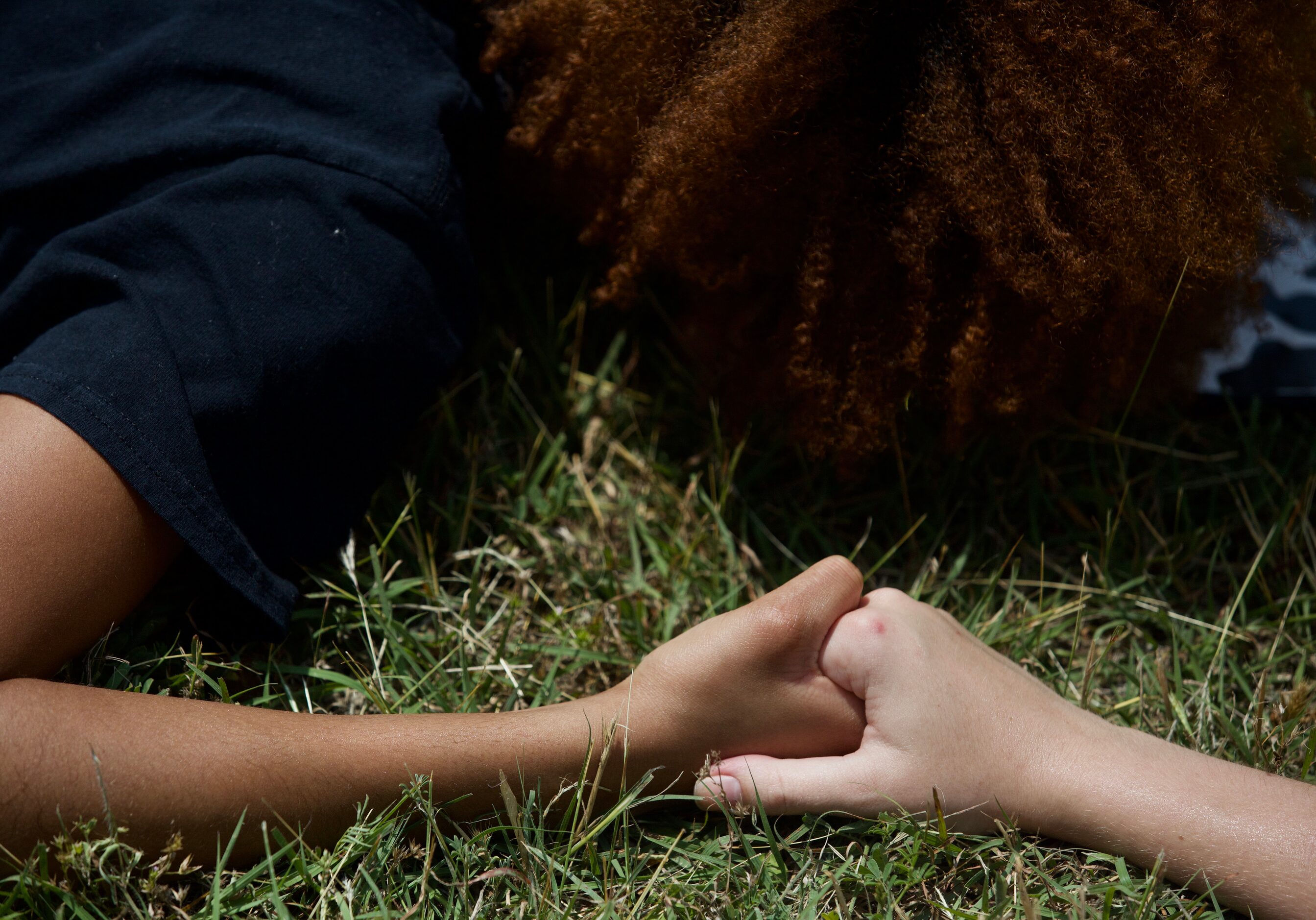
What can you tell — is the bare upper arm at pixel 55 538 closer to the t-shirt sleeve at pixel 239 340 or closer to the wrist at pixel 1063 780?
the t-shirt sleeve at pixel 239 340

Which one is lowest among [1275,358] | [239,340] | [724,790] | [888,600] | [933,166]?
[724,790]

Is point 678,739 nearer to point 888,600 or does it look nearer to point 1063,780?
point 888,600

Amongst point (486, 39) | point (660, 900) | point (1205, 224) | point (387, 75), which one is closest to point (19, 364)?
point (387, 75)

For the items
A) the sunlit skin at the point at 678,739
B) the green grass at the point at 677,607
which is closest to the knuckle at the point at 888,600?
the sunlit skin at the point at 678,739

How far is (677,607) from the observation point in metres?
1.56

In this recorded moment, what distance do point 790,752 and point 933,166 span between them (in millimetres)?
797

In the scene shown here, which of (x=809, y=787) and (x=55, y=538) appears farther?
(x=809, y=787)

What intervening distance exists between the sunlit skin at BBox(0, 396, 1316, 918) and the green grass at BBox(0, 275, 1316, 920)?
5 centimetres

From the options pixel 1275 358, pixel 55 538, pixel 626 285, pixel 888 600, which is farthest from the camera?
pixel 1275 358

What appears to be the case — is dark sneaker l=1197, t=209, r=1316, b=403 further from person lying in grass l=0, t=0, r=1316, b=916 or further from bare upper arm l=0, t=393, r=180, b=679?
bare upper arm l=0, t=393, r=180, b=679

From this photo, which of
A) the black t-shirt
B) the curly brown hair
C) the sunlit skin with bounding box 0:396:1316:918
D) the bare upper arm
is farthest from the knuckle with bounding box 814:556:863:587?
the bare upper arm

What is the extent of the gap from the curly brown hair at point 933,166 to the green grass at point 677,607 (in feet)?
1.03

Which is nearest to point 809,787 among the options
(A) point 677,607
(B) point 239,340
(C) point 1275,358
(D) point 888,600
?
(D) point 888,600

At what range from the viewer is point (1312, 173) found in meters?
1.28
